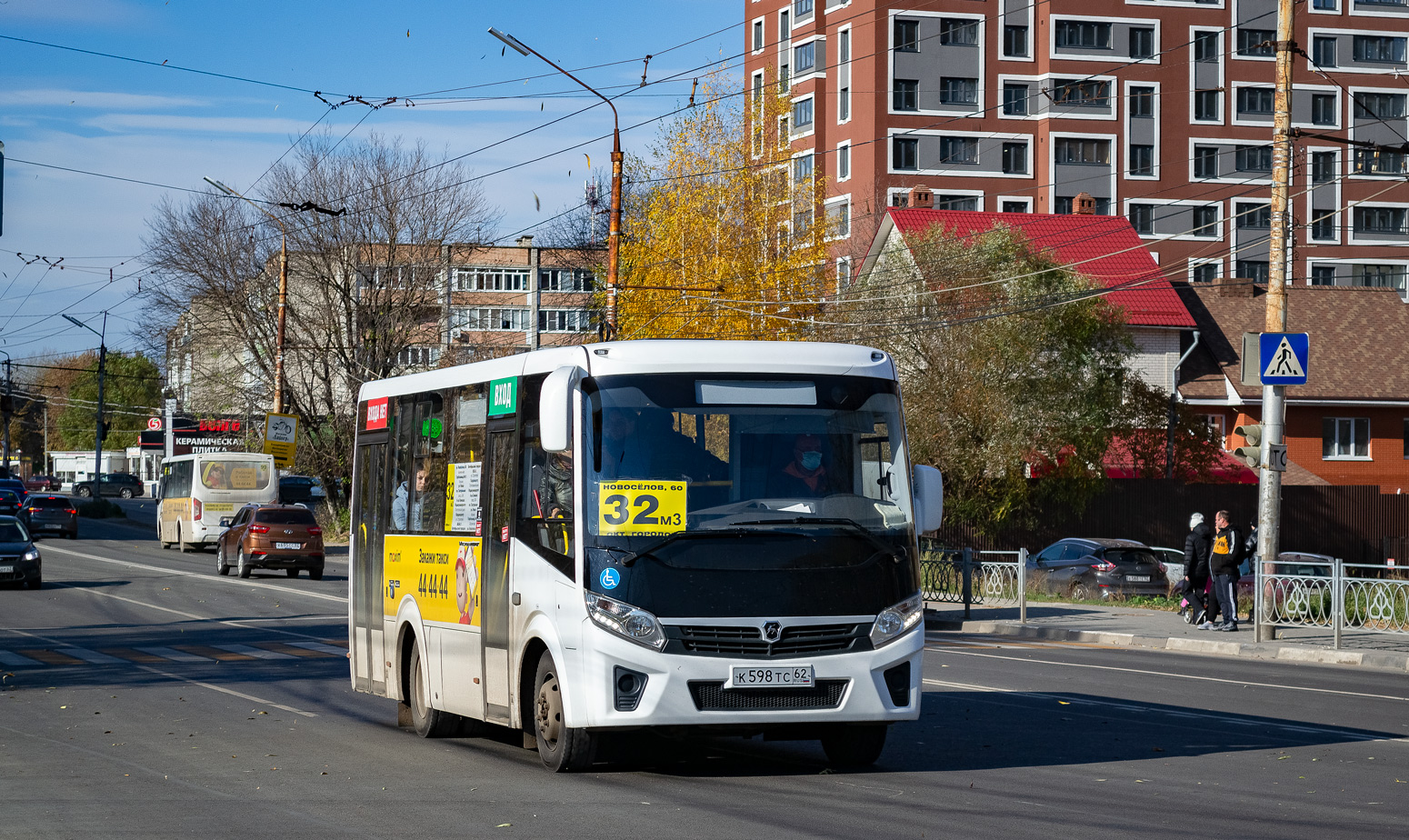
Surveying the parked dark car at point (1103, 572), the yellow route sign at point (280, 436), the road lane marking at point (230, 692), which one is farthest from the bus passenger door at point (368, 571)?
the yellow route sign at point (280, 436)

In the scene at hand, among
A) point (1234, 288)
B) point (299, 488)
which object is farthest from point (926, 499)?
point (299, 488)

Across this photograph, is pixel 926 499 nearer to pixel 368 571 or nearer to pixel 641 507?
pixel 641 507

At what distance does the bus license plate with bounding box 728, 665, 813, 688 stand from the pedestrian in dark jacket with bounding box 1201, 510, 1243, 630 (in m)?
15.4

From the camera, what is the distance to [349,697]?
15.4m

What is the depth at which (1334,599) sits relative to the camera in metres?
21.0

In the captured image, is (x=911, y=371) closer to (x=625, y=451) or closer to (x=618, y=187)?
(x=618, y=187)

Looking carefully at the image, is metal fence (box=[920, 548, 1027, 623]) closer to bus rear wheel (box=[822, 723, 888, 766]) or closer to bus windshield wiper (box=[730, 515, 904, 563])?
bus rear wheel (box=[822, 723, 888, 766])

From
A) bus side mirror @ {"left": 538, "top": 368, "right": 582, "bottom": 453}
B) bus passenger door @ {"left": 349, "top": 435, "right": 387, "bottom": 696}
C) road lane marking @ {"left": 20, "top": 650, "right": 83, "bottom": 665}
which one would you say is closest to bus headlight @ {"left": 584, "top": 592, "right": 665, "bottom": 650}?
bus side mirror @ {"left": 538, "top": 368, "right": 582, "bottom": 453}

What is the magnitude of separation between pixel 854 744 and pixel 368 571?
195 inches

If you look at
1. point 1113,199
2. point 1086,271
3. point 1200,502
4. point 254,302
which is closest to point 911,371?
point 1200,502

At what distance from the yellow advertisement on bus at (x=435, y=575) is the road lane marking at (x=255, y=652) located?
696cm

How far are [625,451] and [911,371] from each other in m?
33.4

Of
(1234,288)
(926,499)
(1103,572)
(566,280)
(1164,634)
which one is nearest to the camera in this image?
(926,499)

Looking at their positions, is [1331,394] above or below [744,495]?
above
